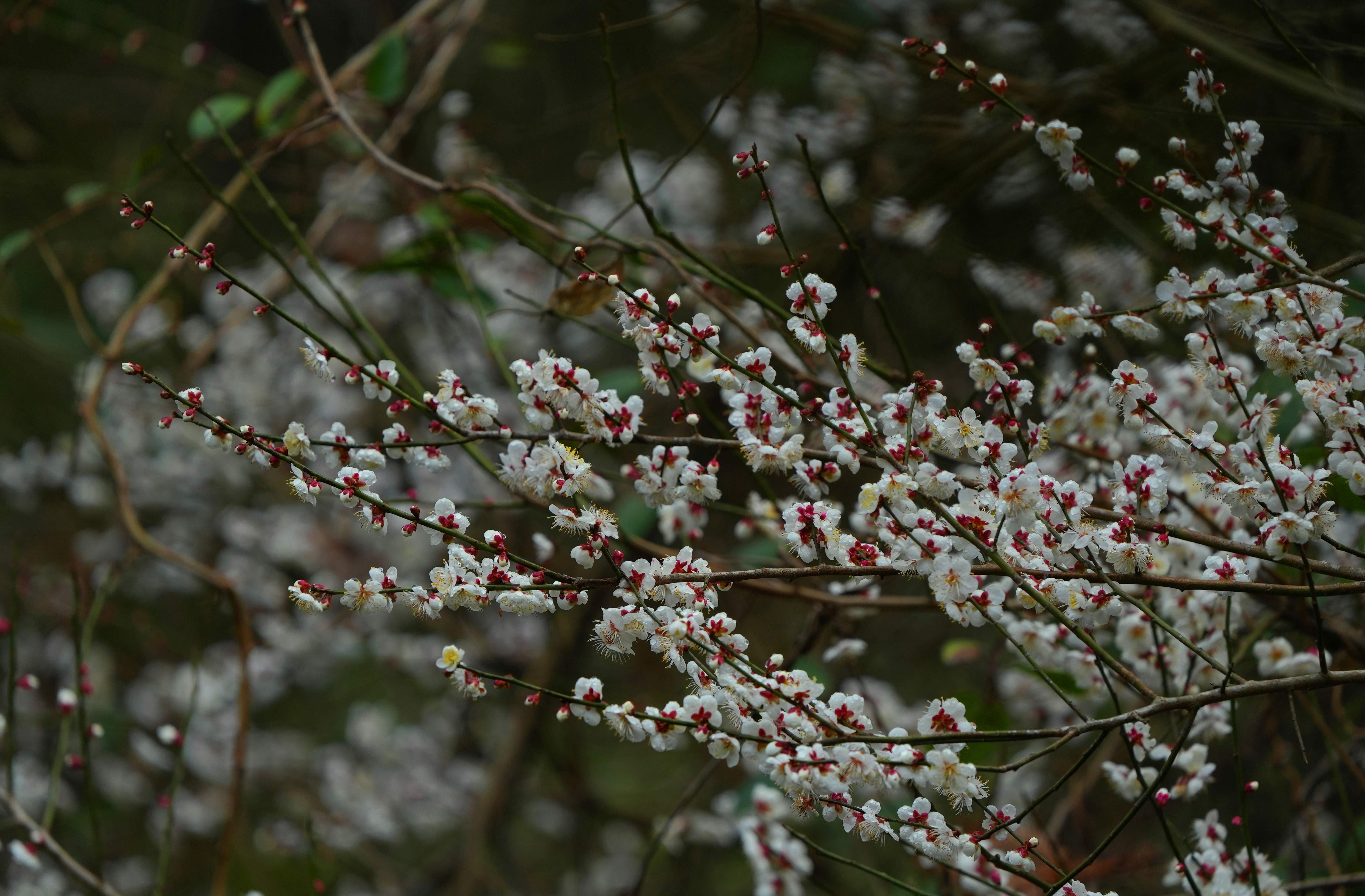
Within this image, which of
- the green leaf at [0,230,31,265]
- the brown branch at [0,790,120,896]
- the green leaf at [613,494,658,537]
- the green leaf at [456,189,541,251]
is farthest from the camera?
the green leaf at [0,230,31,265]

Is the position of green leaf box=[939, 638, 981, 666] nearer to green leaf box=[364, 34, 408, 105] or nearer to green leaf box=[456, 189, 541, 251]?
green leaf box=[456, 189, 541, 251]

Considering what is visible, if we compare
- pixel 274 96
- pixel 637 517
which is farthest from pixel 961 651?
pixel 274 96

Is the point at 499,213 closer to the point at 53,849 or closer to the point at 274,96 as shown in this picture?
the point at 274,96

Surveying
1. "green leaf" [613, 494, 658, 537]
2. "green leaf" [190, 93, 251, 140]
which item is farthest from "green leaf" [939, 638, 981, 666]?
"green leaf" [190, 93, 251, 140]

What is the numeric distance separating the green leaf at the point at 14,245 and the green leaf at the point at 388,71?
2.19ft

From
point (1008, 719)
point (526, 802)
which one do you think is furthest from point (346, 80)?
point (526, 802)

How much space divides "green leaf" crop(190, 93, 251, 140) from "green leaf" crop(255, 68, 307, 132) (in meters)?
0.03

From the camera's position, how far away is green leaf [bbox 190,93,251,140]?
68.2 inches

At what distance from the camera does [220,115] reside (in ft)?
5.94

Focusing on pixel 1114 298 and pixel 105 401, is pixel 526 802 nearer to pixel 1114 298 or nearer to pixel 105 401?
pixel 105 401

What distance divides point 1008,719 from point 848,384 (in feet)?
2.33

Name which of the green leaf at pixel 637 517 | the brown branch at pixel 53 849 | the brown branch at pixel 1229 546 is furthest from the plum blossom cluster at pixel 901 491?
the brown branch at pixel 53 849

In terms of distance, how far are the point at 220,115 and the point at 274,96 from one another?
0.10m

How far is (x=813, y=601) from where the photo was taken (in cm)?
127
